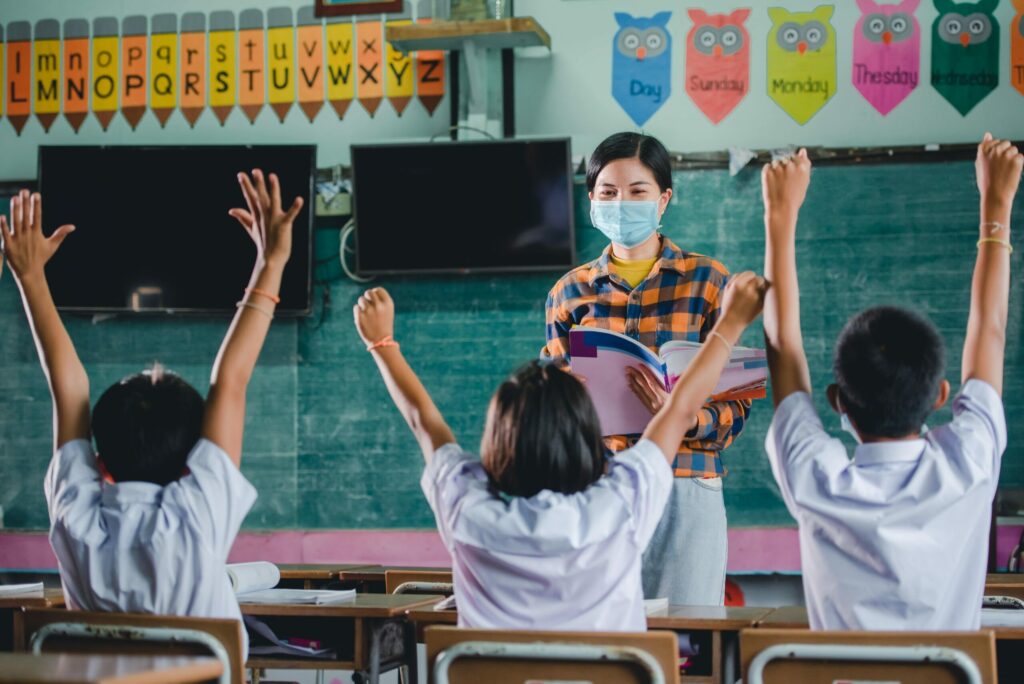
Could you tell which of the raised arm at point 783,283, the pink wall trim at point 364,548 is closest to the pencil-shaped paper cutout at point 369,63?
the pink wall trim at point 364,548

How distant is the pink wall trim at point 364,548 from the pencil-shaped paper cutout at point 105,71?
193cm

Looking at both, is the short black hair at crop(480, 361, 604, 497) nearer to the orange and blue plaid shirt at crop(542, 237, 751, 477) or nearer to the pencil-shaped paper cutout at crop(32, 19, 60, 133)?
the orange and blue plaid shirt at crop(542, 237, 751, 477)

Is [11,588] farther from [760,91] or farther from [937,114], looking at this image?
[937,114]

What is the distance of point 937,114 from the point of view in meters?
4.82

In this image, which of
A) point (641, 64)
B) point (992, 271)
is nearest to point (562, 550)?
point (992, 271)

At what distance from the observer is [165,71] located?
214 inches

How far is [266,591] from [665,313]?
109 centimetres

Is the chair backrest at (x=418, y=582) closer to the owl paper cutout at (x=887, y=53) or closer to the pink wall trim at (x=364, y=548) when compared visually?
the pink wall trim at (x=364, y=548)

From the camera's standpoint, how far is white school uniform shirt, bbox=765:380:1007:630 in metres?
1.66

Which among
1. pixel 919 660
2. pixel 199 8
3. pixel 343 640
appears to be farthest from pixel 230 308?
pixel 919 660

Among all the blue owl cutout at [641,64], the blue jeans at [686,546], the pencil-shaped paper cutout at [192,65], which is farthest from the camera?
the pencil-shaped paper cutout at [192,65]

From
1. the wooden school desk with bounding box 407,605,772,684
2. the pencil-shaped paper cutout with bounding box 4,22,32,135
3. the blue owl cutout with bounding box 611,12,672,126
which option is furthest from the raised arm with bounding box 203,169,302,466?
the pencil-shaped paper cutout with bounding box 4,22,32,135

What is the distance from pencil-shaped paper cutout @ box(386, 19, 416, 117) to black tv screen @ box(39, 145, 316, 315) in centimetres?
69

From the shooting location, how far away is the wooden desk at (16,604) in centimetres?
243
